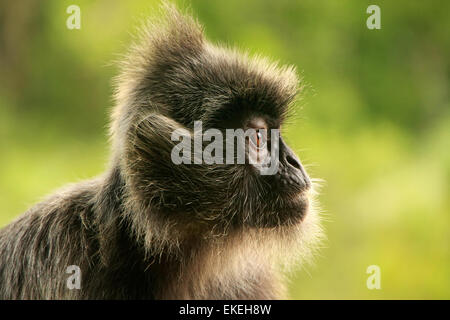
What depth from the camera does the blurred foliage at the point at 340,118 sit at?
9383 mm

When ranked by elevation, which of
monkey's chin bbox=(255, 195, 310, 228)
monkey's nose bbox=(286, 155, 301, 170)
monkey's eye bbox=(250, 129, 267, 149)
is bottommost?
monkey's chin bbox=(255, 195, 310, 228)

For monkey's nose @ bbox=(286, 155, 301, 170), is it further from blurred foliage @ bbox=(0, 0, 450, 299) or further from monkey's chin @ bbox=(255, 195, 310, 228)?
blurred foliage @ bbox=(0, 0, 450, 299)

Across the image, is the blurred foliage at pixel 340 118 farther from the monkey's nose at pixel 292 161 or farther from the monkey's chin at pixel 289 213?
the monkey's nose at pixel 292 161

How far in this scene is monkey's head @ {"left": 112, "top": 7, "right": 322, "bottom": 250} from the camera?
491 centimetres

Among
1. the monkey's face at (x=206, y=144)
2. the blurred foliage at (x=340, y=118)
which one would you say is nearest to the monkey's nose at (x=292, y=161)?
the monkey's face at (x=206, y=144)

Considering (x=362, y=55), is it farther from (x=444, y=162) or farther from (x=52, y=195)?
(x=52, y=195)

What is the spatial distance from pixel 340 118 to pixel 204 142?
17.9ft

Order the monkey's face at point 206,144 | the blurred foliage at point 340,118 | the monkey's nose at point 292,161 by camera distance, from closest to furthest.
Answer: the monkey's face at point 206,144 → the monkey's nose at point 292,161 → the blurred foliage at point 340,118

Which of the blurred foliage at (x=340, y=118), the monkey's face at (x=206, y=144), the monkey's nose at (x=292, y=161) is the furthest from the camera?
the blurred foliage at (x=340, y=118)

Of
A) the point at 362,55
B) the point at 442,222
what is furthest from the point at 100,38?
the point at 442,222

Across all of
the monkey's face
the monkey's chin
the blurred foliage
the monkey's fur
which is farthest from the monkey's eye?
the blurred foliage

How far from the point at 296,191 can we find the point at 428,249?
501 cm

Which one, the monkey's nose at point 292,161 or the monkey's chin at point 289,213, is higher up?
the monkey's nose at point 292,161

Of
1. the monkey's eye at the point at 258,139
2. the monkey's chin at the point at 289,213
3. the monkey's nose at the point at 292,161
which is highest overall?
the monkey's eye at the point at 258,139
